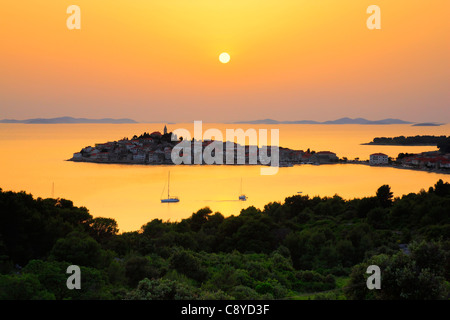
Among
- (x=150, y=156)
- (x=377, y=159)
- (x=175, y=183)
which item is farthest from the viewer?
(x=150, y=156)

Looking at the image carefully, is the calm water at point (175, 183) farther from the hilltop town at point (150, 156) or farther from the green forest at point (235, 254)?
the green forest at point (235, 254)

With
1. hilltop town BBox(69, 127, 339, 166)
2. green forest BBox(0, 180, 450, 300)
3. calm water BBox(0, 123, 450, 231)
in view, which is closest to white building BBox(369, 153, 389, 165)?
calm water BBox(0, 123, 450, 231)

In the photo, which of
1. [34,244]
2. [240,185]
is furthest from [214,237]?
[240,185]

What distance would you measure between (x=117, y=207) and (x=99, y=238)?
25.3ft

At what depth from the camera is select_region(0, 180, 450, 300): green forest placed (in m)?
4.31

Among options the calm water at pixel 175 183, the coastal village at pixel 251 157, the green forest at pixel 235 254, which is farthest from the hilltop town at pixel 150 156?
the green forest at pixel 235 254

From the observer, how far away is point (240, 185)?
23.9 metres

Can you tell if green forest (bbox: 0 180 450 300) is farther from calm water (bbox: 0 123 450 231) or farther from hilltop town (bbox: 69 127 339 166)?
hilltop town (bbox: 69 127 339 166)

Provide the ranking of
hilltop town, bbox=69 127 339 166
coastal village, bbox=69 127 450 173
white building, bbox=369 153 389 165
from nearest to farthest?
1. coastal village, bbox=69 127 450 173
2. white building, bbox=369 153 389 165
3. hilltop town, bbox=69 127 339 166

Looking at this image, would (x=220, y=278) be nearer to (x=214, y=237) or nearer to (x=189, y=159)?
(x=214, y=237)

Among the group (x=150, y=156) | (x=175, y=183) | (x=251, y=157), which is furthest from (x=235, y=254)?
(x=150, y=156)

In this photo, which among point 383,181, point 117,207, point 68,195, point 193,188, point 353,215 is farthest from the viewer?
point 383,181

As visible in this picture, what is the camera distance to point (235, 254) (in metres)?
8.41

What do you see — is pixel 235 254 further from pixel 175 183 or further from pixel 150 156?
pixel 150 156
